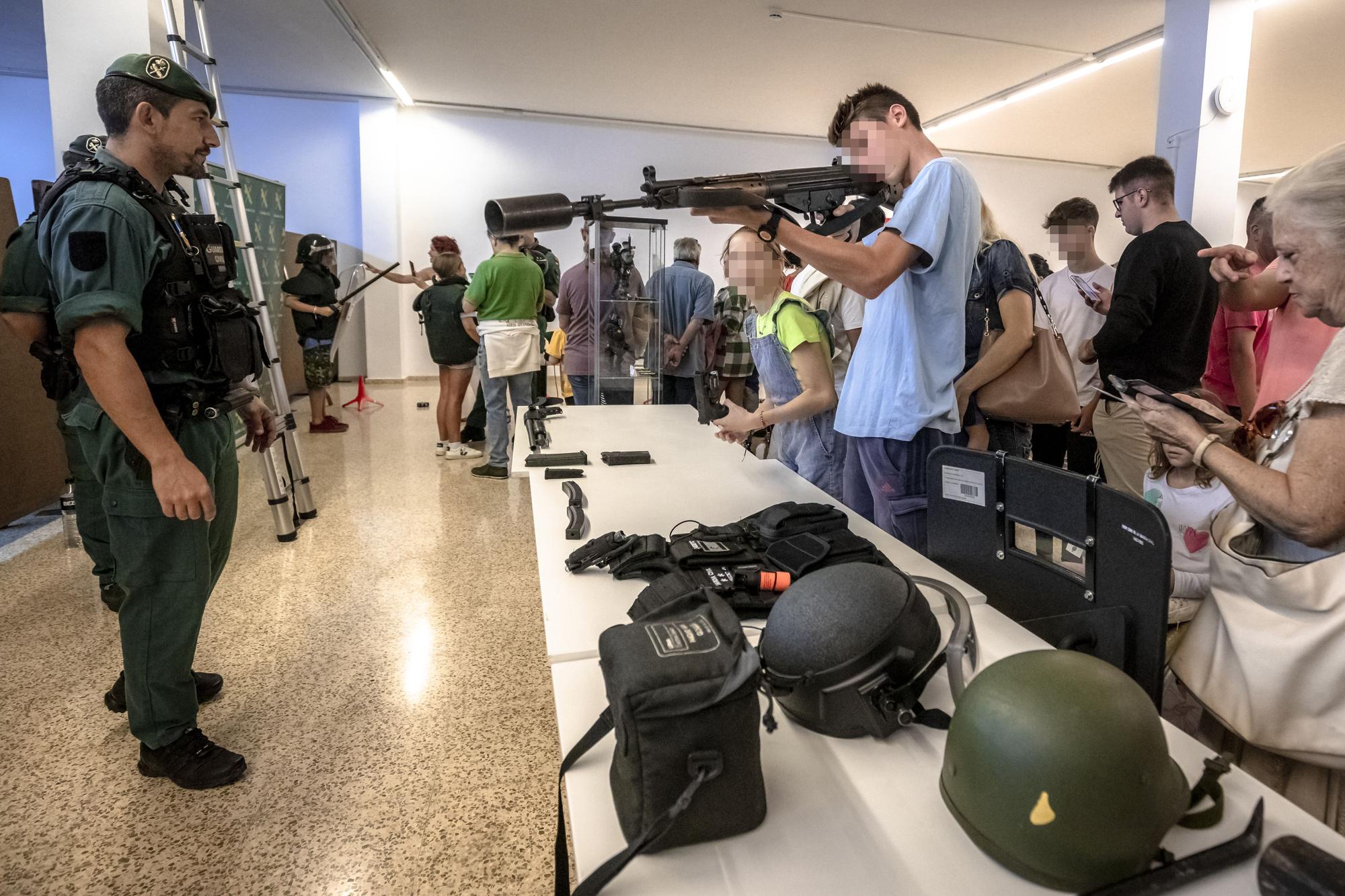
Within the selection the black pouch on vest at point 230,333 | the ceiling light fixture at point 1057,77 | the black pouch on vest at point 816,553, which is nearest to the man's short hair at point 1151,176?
the black pouch on vest at point 816,553

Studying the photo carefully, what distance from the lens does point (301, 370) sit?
8.17m

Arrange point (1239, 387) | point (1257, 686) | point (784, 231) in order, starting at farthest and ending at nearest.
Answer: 1. point (1239, 387)
2. point (784, 231)
3. point (1257, 686)

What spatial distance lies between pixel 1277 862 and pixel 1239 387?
2.67 metres

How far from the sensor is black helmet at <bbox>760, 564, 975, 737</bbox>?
837 mm

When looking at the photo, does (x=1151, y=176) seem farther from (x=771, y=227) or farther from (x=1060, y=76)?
(x=1060, y=76)

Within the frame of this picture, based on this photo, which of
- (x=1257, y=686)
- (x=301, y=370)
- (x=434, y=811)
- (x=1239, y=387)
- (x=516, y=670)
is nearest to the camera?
(x=1257, y=686)

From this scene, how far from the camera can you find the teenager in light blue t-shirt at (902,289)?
143 centimetres

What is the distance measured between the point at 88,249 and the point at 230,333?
348mm

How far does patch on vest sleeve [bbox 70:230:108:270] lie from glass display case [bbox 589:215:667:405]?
2.69m

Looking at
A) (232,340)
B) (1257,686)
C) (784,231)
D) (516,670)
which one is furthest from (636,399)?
(1257,686)

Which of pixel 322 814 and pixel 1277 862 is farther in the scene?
pixel 322 814

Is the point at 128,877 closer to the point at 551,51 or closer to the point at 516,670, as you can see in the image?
the point at 516,670

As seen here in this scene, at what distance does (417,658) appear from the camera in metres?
2.42

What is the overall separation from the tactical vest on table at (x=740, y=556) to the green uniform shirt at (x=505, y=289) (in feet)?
10.7
